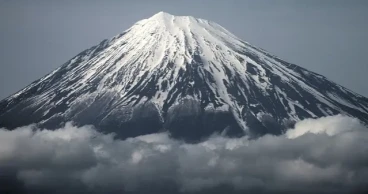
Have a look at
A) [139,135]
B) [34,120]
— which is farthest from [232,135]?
[34,120]

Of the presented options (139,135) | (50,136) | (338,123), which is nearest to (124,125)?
(139,135)

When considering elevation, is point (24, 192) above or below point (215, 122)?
below

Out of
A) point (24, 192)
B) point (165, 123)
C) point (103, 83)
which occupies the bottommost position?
Result: point (24, 192)

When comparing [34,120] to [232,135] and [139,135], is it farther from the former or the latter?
[232,135]

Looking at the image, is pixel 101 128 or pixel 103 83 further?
pixel 103 83

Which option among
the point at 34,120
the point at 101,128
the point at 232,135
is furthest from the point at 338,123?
the point at 34,120

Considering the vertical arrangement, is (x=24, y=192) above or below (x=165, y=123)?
below

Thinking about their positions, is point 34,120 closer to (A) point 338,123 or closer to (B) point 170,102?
(B) point 170,102

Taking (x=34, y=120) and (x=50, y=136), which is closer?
(x=50, y=136)
